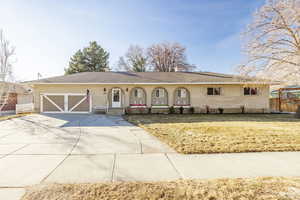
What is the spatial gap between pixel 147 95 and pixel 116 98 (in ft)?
9.95

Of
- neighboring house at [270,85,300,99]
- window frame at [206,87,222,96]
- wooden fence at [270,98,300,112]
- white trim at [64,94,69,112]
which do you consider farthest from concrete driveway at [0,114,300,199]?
neighboring house at [270,85,300,99]

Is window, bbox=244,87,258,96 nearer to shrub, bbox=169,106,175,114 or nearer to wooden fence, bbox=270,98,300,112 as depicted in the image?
wooden fence, bbox=270,98,300,112

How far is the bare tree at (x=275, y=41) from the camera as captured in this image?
26.5 feet

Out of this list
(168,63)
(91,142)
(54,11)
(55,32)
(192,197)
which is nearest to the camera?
(192,197)

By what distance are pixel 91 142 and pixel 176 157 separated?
9.99 feet

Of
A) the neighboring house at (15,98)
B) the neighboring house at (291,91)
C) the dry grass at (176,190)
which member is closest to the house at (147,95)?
the neighboring house at (291,91)

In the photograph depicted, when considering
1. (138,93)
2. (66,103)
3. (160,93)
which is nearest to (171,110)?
(160,93)

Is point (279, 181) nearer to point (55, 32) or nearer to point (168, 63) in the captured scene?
point (55, 32)

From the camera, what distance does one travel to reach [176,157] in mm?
3727

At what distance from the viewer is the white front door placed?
13.5m

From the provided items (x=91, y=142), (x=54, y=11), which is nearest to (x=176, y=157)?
(x=91, y=142)

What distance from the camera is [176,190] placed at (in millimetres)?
2322

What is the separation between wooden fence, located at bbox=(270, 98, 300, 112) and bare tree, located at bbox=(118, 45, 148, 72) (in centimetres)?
2363

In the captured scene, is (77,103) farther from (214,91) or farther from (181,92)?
(214,91)
